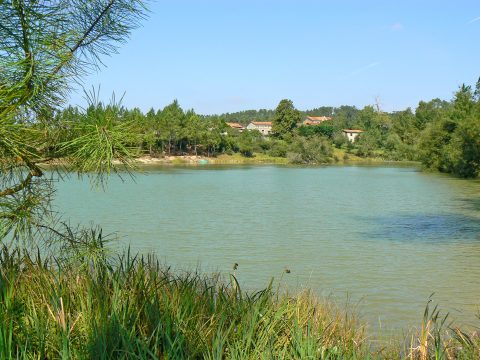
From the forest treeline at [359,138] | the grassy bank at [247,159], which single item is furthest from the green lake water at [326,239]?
the grassy bank at [247,159]

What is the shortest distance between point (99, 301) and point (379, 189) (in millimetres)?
30613

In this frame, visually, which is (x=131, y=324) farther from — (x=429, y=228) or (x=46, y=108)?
(x=429, y=228)

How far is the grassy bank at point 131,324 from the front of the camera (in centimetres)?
273

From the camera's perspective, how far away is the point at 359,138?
294ft

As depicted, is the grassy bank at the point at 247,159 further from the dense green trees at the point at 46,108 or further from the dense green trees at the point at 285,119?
the dense green trees at the point at 46,108

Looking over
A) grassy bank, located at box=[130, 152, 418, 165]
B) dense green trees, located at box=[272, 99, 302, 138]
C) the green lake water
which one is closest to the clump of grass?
the green lake water

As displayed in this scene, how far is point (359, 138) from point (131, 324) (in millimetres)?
88671

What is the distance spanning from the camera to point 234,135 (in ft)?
267

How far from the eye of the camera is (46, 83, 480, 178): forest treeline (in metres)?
41.7

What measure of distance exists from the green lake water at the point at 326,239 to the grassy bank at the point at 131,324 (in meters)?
1.41

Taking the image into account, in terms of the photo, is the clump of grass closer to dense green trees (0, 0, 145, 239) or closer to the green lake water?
dense green trees (0, 0, 145, 239)

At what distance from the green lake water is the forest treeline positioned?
18.6ft

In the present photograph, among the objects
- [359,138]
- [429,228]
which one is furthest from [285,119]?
[429,228]

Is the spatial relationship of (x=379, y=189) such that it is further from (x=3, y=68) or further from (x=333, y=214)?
(x=3, y=68)
